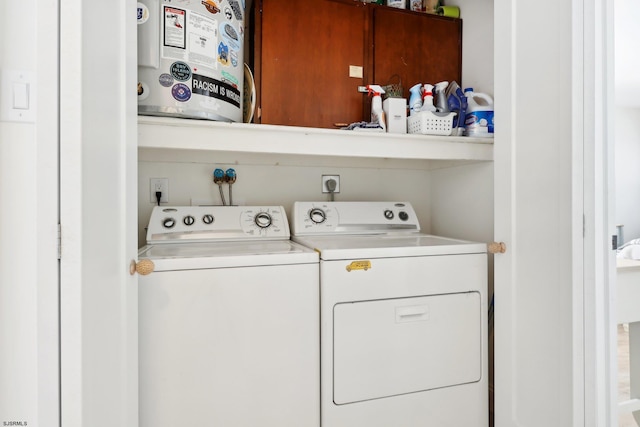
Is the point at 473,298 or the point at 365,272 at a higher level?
the point at 365,272

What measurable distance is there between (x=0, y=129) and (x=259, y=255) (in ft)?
A: 2.56

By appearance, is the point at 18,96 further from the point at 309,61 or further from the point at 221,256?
the point at 309,61

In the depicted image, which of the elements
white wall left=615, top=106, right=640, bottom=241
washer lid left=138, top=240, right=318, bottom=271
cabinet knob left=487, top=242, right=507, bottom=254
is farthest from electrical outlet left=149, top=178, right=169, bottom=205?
white wall left=615, top=106, right=640, bottom=241

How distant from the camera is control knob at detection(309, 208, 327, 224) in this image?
72.5 inches

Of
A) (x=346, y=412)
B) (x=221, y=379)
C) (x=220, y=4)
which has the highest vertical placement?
(x=220, y=4)

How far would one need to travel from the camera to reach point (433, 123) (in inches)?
65.2

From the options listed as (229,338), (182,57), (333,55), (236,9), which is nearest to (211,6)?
(236,9)

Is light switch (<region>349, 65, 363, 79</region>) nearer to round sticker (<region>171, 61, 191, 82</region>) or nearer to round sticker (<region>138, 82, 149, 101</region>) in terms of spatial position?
round sticker (<region>171, 61, 191, 82</region>)

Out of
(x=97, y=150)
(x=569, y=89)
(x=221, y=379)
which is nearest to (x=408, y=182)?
(x=569, y=89)

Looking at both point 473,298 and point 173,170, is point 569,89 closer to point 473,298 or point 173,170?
point 473,298

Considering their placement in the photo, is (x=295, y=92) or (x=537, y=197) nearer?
(x=537, y=197)

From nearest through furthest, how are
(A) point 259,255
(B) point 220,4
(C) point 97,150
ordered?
(C) point 97,150, (A) point 259,255, (B) point 220,4

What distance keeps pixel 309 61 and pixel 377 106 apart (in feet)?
1.34

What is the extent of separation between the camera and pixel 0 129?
2.24ft
